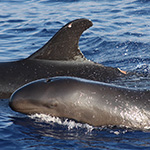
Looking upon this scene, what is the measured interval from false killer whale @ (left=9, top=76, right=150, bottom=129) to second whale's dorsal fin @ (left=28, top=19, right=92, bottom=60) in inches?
82.3

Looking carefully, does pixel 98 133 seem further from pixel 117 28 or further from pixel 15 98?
pixel 117 28

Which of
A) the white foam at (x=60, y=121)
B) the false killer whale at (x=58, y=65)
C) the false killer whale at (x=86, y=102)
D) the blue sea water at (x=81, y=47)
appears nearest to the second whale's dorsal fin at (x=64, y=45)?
the false killer whale at (x=58, y=65)

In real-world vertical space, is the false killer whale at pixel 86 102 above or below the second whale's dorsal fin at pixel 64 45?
below

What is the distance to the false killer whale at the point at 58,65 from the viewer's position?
340 inches

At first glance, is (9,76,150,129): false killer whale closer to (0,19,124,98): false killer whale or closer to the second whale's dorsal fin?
(0,19,124,98): false killer whale

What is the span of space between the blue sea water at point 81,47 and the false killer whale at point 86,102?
17 centimetres

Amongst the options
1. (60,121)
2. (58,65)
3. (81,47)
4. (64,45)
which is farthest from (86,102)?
(81,47)

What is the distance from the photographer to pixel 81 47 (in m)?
14.0

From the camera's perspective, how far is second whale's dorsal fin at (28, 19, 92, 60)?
29.2 ft

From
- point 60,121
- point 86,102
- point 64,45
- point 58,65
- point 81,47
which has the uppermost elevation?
point 64,45

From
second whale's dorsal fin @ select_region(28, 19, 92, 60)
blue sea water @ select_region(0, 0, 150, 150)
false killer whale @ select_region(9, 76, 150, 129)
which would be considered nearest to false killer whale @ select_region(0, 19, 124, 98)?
second whale's dorsal fin @ select_region(28, 19, 92, 60)

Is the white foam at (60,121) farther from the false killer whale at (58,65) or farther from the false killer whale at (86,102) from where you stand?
the false killer whale at (58,65)

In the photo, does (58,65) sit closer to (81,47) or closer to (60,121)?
(60,121)

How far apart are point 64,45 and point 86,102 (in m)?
2.59
